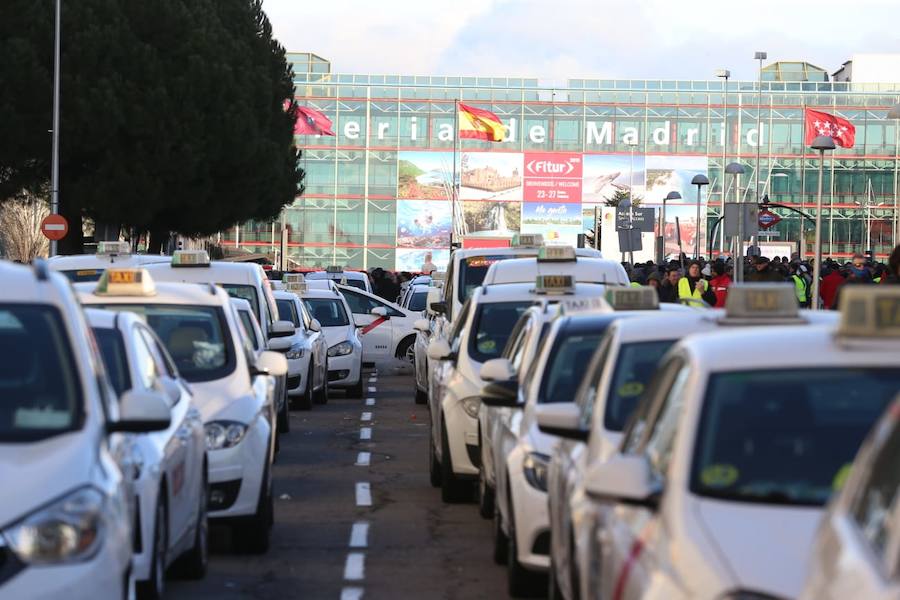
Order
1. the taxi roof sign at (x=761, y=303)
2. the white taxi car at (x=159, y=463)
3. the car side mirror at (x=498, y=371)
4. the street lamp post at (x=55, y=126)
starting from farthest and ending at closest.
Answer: the street lamp post at (x=55, y=126) < the car side mirror at (x=498, y=371) < the white taxi car at (x=159, y=463) < the taxi roof sign at (x=761, y=303)

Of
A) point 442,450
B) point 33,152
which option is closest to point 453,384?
point 442,450

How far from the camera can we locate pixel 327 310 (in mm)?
29656

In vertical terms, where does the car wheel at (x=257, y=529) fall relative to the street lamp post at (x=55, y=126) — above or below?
below

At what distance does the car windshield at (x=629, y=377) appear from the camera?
8.44 meters

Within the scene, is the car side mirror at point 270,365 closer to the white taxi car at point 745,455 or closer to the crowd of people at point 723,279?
the white taxi car at point 745,455

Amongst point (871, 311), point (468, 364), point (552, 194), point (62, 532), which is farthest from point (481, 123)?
point (871, 311)

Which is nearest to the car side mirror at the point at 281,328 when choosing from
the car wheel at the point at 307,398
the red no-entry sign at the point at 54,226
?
the car wheel at the point at 307,398

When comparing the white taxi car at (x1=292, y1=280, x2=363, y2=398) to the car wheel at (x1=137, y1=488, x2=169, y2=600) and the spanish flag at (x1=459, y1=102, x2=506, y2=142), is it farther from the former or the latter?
the spanish flag at (x1=459, y1=102, x2=506, y2=142)

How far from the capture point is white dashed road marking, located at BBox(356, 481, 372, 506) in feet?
46.7

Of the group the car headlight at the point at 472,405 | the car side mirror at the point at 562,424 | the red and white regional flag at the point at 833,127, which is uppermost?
the red and white regional flag at the point at 833,127

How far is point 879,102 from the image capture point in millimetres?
96000

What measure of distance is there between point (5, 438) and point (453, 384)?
7.69m

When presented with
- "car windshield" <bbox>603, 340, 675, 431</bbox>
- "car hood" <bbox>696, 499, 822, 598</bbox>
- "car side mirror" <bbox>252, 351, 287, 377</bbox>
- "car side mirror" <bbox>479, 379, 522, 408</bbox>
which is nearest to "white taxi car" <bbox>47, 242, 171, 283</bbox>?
"car side mirror" <bbox>252, 351, 287, 377</bbox>

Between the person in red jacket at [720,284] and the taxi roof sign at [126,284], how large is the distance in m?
14.3
